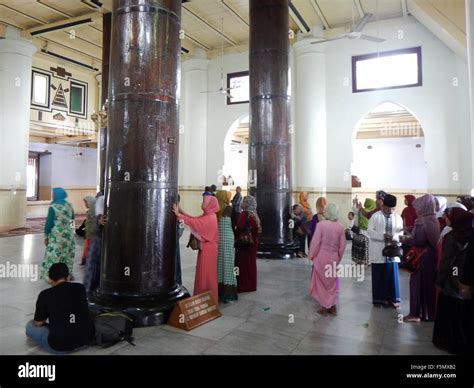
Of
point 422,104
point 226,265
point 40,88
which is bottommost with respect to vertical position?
point 226,265

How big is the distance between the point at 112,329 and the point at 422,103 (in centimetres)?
943

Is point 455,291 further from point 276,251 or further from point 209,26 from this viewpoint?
point 209,26

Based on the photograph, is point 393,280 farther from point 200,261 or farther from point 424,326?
point 200,261

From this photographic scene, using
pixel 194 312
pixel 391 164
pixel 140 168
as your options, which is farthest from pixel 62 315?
pixel 391 164

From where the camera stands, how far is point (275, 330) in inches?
136

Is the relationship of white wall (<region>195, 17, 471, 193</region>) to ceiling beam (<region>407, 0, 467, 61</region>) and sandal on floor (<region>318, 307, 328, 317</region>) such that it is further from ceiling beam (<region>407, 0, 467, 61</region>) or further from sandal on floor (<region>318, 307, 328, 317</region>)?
sandal on floor (<region>318, 307, 328, 317</region>)

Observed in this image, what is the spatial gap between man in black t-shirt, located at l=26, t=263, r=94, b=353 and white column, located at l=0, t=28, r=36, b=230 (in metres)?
9.01

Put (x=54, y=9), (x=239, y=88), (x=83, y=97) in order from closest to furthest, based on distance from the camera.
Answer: (x=54, y=9), (x=239, y=88), (x=83, y=97)

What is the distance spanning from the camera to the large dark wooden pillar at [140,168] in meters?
3.45

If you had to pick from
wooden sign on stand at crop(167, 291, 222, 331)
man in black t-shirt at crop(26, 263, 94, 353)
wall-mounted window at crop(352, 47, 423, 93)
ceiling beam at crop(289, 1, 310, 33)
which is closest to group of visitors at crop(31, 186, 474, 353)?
man in black t-shirt at crop(26, 263, 94, 353)

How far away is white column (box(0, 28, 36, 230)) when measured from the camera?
33.8ft

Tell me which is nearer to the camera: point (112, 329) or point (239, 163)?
point (112, 329)
